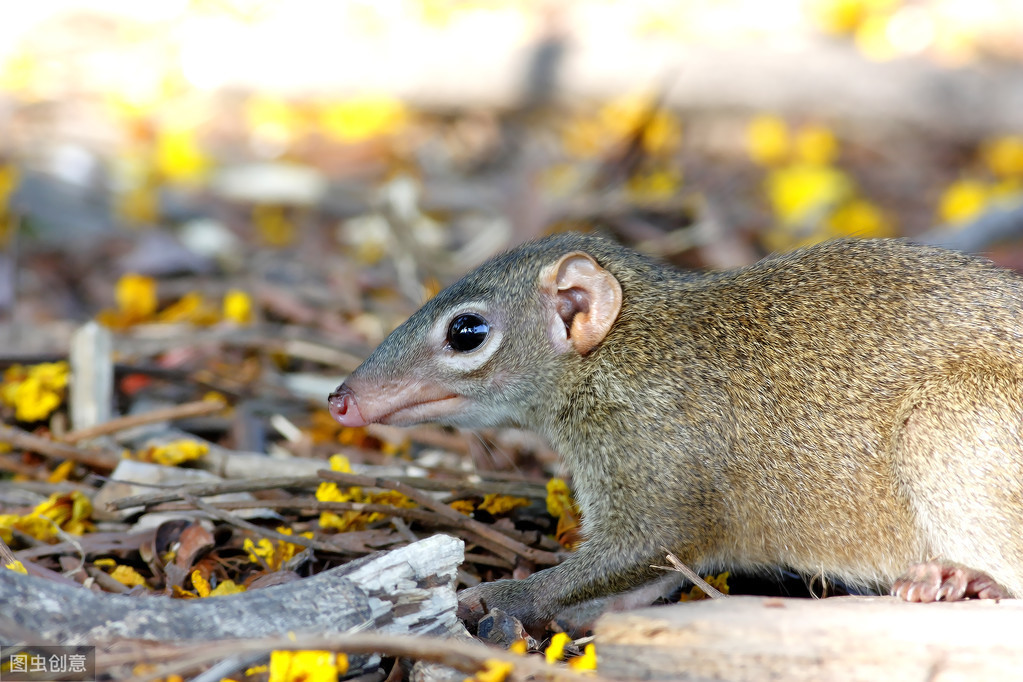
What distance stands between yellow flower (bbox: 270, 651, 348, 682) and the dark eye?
1.82 metres

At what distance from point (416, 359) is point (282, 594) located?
4.68 feet

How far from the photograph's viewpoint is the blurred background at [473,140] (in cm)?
778

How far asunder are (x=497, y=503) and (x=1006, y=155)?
7.15 meters

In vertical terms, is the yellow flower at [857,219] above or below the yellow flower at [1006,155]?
below

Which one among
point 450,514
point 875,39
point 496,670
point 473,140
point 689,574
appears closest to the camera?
point 496,670

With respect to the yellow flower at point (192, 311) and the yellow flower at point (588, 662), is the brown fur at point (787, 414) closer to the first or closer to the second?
the yellow flower at point (588, 662)

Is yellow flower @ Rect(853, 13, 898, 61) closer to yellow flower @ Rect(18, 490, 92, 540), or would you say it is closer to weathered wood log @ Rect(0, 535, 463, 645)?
weathered wood log @ Rect(0, 535, 463, 645)

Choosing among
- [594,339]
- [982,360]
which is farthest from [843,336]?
[594,339]

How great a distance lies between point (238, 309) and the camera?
21.0 feet

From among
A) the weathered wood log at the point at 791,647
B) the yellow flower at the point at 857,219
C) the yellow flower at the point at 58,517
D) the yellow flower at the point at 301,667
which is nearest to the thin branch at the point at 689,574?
the weathered wood log at the point at 791,647

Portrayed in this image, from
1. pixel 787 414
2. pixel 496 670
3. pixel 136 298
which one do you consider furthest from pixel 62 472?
pixel 787 414

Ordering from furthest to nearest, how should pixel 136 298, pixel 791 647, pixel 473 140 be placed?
pixel 473 140 < pixel 136 298 < pixel 791 647

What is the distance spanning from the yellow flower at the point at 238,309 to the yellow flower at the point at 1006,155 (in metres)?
6.93

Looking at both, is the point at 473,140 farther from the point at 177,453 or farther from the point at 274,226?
the point at 177,453
